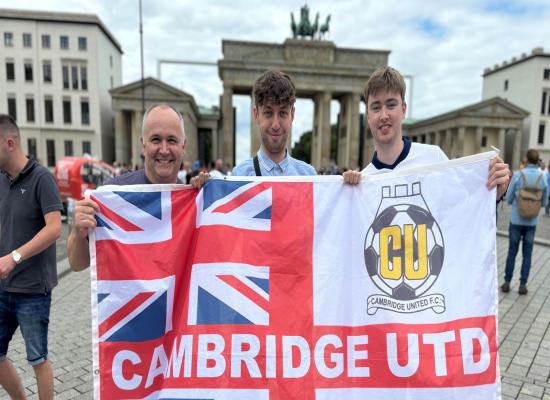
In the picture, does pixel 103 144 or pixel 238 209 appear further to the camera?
pixel 103 144

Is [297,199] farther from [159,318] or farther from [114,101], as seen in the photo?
[114,101]

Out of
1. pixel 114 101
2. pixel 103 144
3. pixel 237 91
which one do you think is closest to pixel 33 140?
pixel 103 144

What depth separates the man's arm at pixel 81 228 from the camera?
7.89 feet

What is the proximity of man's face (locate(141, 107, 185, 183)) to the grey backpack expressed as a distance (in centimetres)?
630

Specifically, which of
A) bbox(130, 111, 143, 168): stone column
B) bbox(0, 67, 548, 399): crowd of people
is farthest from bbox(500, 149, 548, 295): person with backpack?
bbox(130, 111, 143, 168): stone column

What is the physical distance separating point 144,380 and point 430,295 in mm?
1791

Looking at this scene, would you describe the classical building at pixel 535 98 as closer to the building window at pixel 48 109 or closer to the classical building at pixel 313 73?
the classical building at pixel 313 73

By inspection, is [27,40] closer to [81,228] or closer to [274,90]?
[81,228]

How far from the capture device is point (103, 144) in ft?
182

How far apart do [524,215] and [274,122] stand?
5.87 metres

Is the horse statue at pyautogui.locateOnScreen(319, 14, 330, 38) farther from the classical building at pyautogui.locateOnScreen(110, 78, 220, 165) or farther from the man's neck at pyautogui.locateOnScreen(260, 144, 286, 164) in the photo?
the man's neck at pyautogui.locateOnScreen(260, 144, 286, 164)

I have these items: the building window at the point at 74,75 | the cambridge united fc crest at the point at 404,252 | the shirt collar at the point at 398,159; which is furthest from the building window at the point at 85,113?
the cambridge united fc crest at the point at 404,252

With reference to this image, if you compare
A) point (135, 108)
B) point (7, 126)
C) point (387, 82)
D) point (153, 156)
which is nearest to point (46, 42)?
point (135, 108)

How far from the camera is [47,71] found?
53.8 meters
